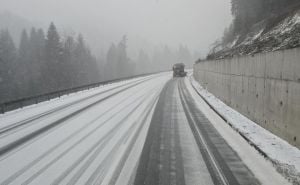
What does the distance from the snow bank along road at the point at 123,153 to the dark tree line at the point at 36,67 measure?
43738 millimetres

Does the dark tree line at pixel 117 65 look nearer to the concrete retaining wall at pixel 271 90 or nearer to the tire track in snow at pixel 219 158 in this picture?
the concrete retaining wall at pixel 271 90

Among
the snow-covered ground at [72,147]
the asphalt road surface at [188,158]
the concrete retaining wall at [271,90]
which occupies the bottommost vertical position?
the asphalt road surface at [188,158]

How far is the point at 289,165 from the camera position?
7.46 m

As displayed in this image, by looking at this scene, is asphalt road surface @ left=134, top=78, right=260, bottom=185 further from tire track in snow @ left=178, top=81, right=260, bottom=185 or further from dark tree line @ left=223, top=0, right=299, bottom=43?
dark tree line @ left=223, top=0, right=299, bottom=43

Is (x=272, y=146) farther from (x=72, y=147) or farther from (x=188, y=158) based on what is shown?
(x=72, y=147)

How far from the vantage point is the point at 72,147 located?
30.8 ft

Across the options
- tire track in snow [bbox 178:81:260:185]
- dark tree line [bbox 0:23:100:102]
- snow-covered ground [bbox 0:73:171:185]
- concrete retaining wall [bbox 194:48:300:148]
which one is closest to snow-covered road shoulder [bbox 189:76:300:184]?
concrete retaining wall [bbox 194:48:300:148]

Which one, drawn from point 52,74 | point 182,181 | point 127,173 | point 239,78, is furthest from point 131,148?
point 52,74

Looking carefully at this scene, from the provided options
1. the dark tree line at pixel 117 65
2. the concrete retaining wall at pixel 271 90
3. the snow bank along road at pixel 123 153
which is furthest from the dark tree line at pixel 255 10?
the dark tree line at pixel 117 65

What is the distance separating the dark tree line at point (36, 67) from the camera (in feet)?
182

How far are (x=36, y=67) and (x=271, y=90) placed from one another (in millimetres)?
59668

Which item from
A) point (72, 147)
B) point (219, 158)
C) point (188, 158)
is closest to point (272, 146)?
point (219, 158)

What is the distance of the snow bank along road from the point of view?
→ 6.82m

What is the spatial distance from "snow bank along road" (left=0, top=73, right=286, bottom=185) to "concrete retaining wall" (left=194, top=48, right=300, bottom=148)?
1.80 metres
